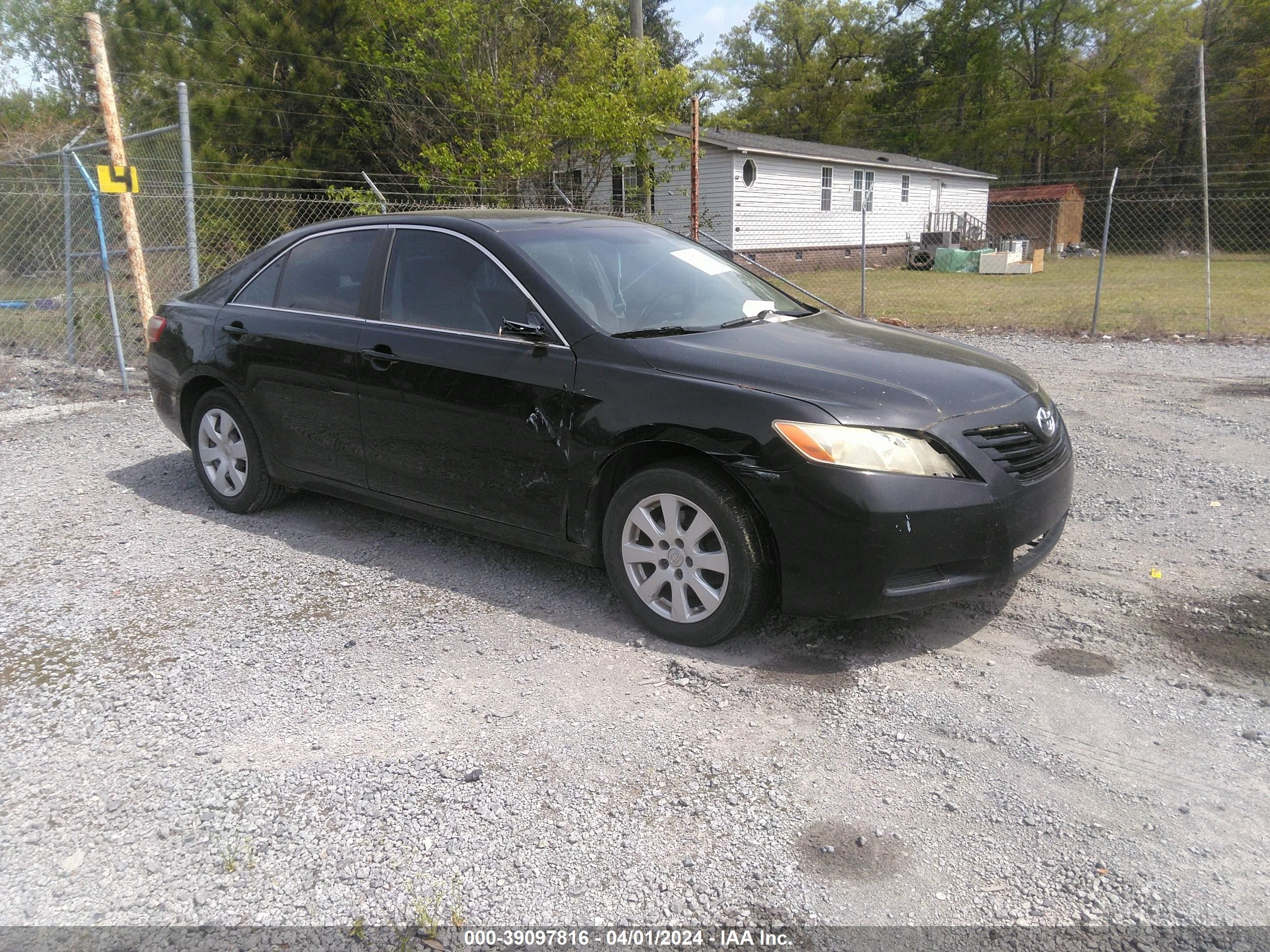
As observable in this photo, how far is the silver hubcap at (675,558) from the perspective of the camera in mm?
3621

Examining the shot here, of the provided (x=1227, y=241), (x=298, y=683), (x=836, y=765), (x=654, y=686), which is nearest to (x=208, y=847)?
(x=298, y=683)

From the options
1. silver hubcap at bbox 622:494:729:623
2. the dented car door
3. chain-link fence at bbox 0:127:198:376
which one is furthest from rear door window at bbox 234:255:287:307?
chain-link fence at bbox 0:127:198:376

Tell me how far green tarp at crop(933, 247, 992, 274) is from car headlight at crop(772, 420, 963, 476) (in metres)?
29.4

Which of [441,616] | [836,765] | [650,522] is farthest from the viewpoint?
[441,616]

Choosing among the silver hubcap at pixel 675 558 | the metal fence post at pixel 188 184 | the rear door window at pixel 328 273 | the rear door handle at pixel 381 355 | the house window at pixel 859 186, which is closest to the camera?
the silver hubcap at pixel 675 558

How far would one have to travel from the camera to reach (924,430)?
3.46 m

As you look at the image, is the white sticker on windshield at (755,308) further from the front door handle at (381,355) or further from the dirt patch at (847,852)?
the dirt patch at (847,852)

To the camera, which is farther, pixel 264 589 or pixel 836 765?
pixel 264 589

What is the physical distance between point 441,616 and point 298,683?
723 mm

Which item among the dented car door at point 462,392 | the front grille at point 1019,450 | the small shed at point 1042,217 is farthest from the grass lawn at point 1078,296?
the dented car door at point 462,392

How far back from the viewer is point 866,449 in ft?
11.1

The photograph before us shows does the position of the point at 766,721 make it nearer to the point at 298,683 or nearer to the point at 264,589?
the point at 298,683

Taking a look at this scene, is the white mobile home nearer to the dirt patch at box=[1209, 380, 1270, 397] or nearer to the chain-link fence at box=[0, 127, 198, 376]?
the chain-link fence at box=[0, 127, 198, 376]

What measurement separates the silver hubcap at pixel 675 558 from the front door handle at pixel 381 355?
58.5 inches
